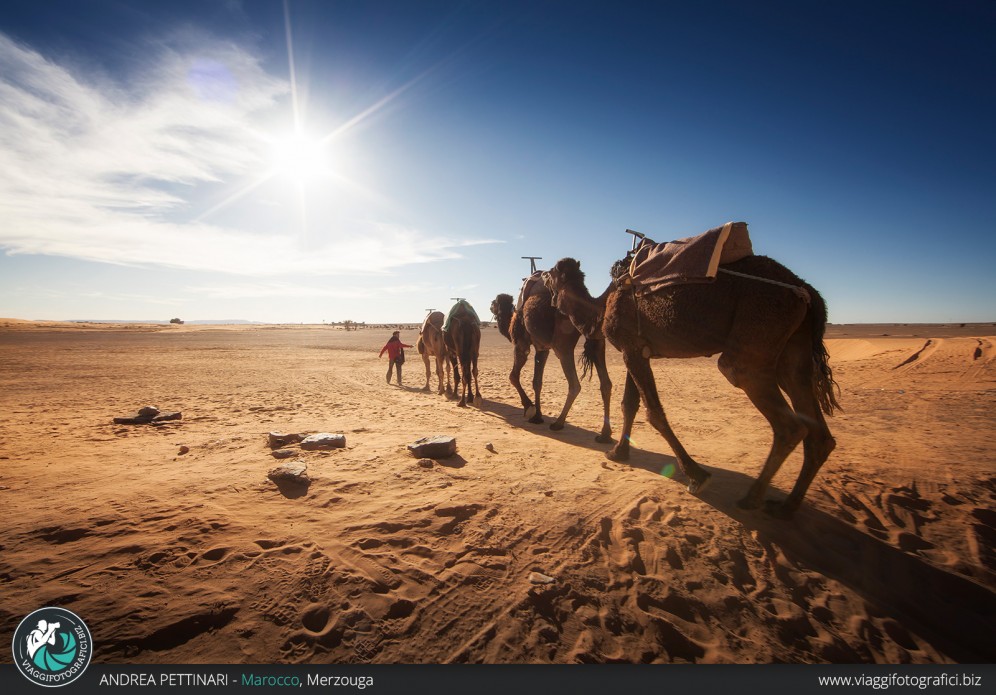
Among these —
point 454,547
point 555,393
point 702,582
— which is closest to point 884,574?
point 702,582

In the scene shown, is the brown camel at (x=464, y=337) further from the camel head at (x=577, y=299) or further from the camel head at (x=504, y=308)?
the camel head at (x=577, y=299)

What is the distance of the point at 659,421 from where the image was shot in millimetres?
4145

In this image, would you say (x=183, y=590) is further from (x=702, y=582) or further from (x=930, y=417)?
(x=930, y=417)

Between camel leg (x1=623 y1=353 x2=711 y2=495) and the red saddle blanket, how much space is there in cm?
87

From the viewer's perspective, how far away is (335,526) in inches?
129

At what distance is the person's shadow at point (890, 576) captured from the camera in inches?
100

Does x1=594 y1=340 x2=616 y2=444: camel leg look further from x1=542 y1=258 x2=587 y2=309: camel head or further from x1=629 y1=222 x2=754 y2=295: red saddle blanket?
x1=629 y1=222 x2=754 y2=295: red saddle blanket

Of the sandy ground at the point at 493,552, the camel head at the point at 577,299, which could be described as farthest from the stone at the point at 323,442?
the camel head at the point at 577,299

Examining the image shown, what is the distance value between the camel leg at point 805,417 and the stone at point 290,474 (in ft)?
15.6

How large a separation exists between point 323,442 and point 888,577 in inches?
235

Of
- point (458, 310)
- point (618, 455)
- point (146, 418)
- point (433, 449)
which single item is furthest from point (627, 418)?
point (146, 418)

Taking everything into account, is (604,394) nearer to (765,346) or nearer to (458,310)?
(765,346)

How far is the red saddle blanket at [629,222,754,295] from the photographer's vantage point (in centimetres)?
371

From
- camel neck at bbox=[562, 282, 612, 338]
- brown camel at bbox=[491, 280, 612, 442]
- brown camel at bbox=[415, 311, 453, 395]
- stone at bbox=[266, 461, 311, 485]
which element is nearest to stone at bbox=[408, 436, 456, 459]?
stone at bbox=[266, 461, 311, 485]
